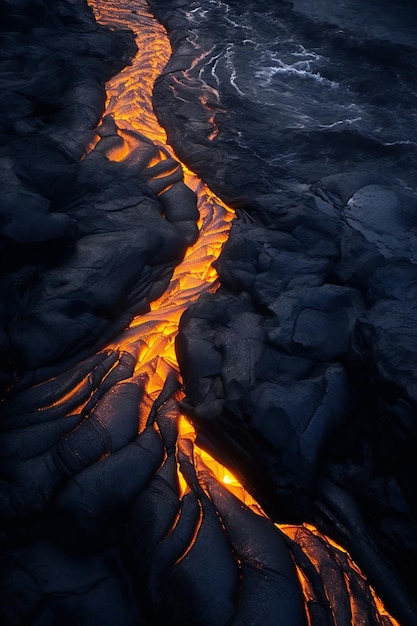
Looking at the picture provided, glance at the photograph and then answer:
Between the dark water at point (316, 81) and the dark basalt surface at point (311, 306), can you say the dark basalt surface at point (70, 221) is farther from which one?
the dark water at point (316, 81)

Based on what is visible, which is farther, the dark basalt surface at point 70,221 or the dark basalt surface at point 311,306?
the dark basalt surface at point 70,221

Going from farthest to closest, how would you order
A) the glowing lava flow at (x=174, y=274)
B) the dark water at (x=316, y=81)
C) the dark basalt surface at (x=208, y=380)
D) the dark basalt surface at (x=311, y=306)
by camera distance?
the dark water at (x=316, y=81)
the dark basalt surface at (x=311, y=306)
the glowing lava flow at (x=174, y=274)
the dark basalt surface at (x=208, y=380)

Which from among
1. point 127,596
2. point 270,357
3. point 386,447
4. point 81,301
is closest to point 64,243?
point 81,301

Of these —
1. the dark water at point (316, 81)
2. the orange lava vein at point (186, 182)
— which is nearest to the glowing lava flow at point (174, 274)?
the orange lava vein at point (186, 182)

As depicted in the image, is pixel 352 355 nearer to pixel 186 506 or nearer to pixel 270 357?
pixel 270 357

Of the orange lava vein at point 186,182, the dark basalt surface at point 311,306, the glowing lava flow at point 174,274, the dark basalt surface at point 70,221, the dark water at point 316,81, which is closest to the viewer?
the glowing lava flow at point 174,274

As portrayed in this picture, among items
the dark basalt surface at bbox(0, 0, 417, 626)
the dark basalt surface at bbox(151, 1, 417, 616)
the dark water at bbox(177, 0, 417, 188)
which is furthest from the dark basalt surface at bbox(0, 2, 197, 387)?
the dark water at bbox(177, 0, 417, 188)

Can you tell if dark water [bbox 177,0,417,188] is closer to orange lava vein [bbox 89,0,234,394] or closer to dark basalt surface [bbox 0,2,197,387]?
orange lava vein [bbox 89,0,234,394]
